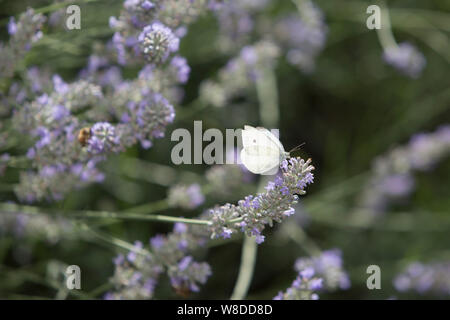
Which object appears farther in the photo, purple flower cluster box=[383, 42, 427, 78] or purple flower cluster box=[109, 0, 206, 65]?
purple flower cluster box=[383, 42, 427, 78]

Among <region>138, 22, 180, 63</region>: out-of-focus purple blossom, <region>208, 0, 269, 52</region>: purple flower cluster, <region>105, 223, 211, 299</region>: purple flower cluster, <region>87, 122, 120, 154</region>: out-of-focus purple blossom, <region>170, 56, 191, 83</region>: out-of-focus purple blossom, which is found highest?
<region>208, 0, 269, 52</region>: purple flower cluster

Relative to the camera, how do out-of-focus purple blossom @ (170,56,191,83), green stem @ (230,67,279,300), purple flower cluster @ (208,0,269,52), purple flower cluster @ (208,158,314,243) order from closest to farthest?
1. purple flower cluster @ (208,158,314,243)
2. out-of-focus purple blossom @ (170,56,191,83)
3. green stem @ (230,67,279,300)
4. purple flower cluster @ (208,0,269,52)

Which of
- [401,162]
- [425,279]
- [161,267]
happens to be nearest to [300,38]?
[401,162]

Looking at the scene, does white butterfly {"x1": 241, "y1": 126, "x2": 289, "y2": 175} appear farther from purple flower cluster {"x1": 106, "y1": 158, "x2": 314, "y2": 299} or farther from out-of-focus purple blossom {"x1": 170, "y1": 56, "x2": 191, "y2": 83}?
out-of-focus purple blossom {"x1": 170, "y1": 56, "x2": 191, "y2": 83}

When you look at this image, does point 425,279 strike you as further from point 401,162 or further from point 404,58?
point 404,58

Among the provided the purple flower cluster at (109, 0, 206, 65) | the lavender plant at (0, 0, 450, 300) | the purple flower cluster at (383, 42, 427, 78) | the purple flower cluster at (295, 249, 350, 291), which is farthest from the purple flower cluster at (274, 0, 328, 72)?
the purple flower cluster at (295, 249, 350, 291)

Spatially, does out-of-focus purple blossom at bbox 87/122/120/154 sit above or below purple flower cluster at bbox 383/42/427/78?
below
